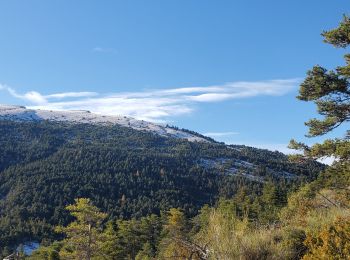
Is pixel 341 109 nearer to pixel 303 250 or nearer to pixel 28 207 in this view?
pixel 303 250

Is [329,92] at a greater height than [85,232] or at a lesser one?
greater

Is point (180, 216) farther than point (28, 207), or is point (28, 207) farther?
point (28, 207)

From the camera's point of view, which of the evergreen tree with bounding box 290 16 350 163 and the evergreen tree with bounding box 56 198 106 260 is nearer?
the evergreen tree with bounding box 290 16 350 163

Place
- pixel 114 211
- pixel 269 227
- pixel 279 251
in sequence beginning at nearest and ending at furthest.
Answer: pixel 279 251
pixel 269 227
pixel 114 211

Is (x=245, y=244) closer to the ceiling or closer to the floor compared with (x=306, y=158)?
closer to the floor

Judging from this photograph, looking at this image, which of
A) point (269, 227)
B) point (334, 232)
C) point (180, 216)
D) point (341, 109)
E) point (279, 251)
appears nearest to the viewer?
point (334, 232)

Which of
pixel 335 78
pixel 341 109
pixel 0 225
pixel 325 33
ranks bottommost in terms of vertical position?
pixel 0 225

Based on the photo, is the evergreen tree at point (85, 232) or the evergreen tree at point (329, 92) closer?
the evergreen tree at point (329, 92)

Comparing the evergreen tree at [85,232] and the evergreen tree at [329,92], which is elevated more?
the evergreen tree at [329,92]

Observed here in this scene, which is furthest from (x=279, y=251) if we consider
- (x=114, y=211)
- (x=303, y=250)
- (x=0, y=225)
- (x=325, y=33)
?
(x=114, y=211)

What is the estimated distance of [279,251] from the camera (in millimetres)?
7957

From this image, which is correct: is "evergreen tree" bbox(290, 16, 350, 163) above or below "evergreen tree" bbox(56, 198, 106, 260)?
above

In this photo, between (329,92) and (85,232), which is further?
(85,232)

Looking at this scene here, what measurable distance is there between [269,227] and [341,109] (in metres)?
7.92
